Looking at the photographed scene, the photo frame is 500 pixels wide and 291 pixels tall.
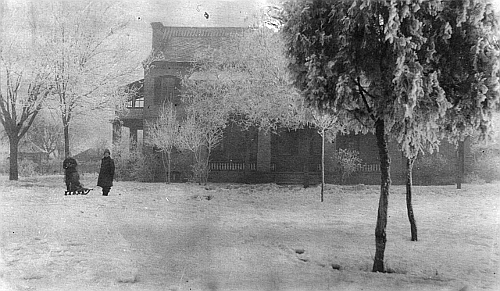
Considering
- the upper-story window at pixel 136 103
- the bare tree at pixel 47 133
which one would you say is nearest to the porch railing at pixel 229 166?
the upper-story window at pixel 136 103

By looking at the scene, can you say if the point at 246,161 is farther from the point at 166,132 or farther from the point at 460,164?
the point at 460,164

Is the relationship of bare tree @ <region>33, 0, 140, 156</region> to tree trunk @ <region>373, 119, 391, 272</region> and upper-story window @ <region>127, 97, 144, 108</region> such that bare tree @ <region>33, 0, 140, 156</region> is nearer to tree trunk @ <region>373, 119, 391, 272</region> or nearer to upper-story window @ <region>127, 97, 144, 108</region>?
upper-story window @ <region>127, 97, 144, 108</region>

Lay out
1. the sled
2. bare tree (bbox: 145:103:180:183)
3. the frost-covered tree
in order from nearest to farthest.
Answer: the frost-covered tree, the sled, bare tree (bbox: 145:103:180:183)

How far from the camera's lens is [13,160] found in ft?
21.7

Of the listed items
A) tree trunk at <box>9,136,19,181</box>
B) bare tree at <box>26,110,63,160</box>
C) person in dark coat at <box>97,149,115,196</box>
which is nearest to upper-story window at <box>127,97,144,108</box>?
person in dark coat at <box>97,149,115,196</box>

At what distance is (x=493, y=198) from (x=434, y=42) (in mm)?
2678

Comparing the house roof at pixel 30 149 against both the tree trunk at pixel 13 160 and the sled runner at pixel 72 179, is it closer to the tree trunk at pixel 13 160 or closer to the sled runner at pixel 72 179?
the tree trunk at pixel 13 160

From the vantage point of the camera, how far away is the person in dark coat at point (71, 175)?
7.19 metres

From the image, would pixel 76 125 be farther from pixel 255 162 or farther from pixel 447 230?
pixel 447 230

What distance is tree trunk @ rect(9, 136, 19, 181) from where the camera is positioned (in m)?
6.47

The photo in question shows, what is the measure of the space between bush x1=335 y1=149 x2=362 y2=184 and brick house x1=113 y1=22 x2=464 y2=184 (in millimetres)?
124

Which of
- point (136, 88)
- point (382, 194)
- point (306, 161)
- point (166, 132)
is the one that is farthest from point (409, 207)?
point (136, 88)

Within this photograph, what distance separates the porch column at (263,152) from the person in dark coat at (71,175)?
395 centimetres

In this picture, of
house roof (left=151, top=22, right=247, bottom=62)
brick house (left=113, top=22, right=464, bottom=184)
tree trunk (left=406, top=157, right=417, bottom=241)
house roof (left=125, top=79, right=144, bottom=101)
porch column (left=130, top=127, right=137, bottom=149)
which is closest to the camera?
tree trunk (left=406, top=157, right=417, bottom=241)
